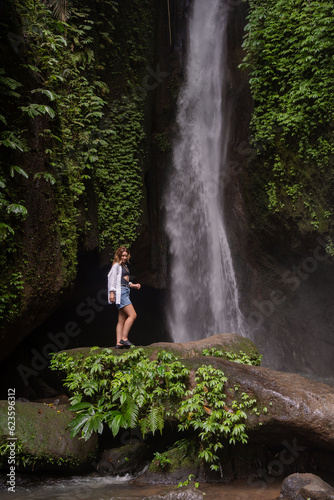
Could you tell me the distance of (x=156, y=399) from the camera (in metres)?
4.74

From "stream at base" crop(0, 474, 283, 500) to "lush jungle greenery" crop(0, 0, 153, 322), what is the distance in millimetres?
2418

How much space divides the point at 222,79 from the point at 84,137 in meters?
6.02

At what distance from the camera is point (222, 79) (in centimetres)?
1196

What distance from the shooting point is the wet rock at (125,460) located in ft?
15.2

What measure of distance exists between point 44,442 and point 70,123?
6.40 metres

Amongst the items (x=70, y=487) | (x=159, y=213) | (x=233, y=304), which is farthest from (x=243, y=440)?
(x=159, y=213)

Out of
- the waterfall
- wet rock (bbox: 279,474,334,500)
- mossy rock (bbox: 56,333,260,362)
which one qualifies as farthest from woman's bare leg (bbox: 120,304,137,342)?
the waterfall

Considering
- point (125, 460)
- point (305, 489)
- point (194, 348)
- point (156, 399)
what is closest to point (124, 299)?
point (194, 348)

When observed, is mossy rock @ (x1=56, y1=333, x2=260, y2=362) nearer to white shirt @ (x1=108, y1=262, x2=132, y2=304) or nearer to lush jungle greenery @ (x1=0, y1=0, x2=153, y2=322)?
Answer: white shirt @ (x1=108, y1=262, x2=132, y2=304)

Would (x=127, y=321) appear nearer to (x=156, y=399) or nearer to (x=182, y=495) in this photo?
(x=156, y=399)

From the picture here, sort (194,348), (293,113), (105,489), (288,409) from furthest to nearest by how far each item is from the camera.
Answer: (293,113)
(194,348)
(288,409)
(105,489)

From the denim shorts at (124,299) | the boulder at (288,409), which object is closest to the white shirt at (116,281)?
the denim shorts at (124,299)

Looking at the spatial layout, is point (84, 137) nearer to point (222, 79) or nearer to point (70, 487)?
point (222, 79)

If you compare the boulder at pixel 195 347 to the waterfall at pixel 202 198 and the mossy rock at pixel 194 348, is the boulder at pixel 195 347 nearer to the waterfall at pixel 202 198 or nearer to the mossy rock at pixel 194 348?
the mossy rock at pixel 194 348
